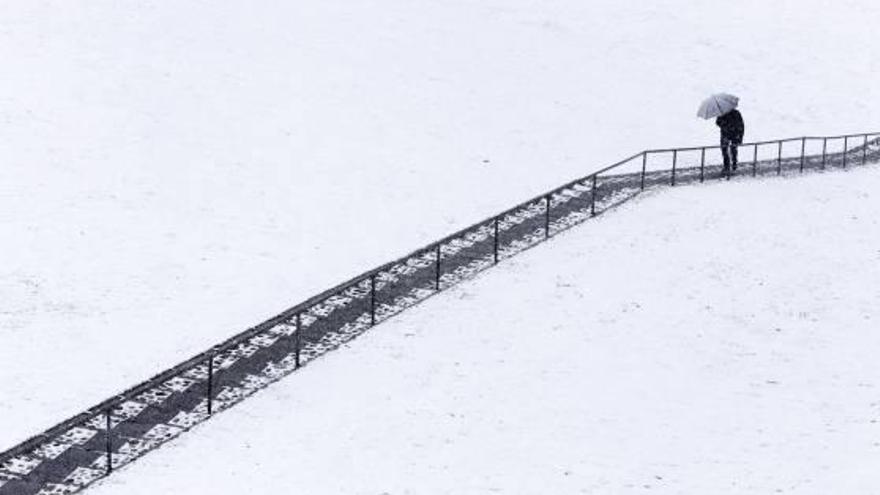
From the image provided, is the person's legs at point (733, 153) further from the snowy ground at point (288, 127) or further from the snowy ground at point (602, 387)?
the snowy ground at point (288, 127)

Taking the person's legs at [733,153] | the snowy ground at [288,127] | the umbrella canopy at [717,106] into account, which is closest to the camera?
the snowy ground at [288,127]

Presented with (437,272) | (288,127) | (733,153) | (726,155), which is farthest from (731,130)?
(288,127)

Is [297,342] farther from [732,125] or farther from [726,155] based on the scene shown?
[732,125]

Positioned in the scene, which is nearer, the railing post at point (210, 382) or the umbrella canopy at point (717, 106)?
the railing post at point (210, 382)

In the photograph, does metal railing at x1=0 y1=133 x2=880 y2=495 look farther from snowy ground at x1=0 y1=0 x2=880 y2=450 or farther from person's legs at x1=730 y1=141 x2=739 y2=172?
snowy ground at x1=0 y1=0 x2=880 y2=450

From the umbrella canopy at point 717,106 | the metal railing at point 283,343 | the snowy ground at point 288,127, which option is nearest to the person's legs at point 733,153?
the metal railing at point 283,343

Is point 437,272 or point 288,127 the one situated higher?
point 288,127
